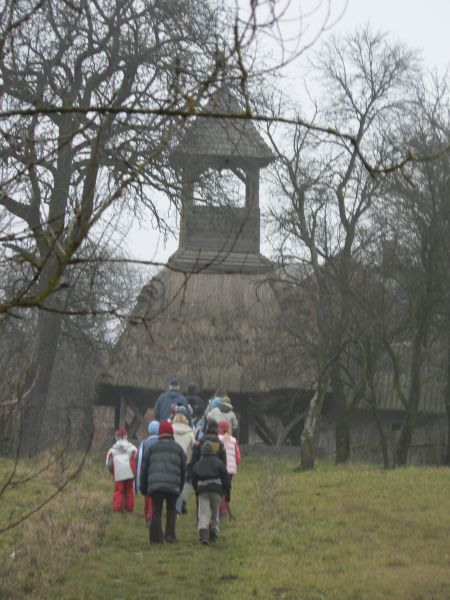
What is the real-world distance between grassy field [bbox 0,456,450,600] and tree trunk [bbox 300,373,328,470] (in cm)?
536

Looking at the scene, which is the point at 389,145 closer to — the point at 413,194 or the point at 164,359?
the point at 413,194

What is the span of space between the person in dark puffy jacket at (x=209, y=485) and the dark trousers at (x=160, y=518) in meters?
0.34

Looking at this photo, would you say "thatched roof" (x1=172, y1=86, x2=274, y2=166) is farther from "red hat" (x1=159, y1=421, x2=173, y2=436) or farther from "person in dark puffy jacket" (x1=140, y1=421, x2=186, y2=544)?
"person in dark puffy jacket" (x1=140, y1=421, x2=186, y2=544)

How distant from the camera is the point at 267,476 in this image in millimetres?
23922

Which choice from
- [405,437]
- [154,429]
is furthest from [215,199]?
[154,429]

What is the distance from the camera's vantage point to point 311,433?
90.2 ft

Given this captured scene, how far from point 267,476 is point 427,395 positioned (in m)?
14.3

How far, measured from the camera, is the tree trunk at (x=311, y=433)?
26.6 m

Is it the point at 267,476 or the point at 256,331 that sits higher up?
the point at 256,331

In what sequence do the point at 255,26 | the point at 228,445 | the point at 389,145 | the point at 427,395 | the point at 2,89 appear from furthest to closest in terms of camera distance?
1. the point at 427,395
2. the point at 389,145
3. the point at 228,445
4. the point at 2,89
5. the point at 255,26

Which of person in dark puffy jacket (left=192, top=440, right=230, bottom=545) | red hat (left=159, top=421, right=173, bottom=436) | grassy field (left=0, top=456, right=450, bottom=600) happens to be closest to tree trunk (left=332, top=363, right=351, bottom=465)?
grassy field (left=0, top=456, right=450, bottom=600)

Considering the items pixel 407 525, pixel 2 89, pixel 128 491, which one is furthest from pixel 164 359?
pixel 2 89

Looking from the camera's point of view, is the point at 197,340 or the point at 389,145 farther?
the point at 197,340

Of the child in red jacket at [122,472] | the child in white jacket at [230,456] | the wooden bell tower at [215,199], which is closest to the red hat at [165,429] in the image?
the child in white jacket at [230,456]
